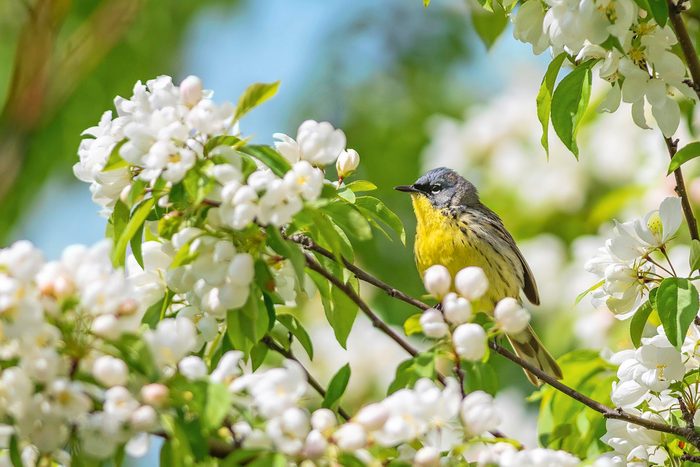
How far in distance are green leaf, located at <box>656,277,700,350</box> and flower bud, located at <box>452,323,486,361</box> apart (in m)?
0.55

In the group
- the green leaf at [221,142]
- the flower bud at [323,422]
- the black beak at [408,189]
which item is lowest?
the flower bud at [323,422]

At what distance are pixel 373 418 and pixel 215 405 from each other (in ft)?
0.91

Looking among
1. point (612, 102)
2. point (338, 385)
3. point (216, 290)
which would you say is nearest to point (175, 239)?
point (216, 290)

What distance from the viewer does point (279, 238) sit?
2.12 meters

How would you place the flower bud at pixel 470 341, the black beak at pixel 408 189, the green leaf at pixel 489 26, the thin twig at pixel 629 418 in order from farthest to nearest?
the black beak at pixel 408 189 → the green leaf at pixel 489 26 → the thin twig at pixel 629 418 → the flower bud at pixel 470 341

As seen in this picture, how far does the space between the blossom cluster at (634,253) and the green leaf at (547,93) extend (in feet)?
0.97

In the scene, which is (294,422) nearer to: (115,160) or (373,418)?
(373,418)

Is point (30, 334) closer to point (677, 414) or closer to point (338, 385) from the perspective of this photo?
point (338, 385)

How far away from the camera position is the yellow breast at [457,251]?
15.9ft

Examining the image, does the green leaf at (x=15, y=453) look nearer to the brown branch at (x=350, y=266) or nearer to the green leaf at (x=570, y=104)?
the brown branch at (x=350, y=266)

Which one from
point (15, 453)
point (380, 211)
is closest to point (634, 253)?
point (380, 211)

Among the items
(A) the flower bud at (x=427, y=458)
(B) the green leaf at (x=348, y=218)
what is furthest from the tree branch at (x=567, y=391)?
(A) the flower bud at (x=427, y=458)

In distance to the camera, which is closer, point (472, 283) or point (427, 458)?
point (427, 458)

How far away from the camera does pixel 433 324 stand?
6.63 feet
